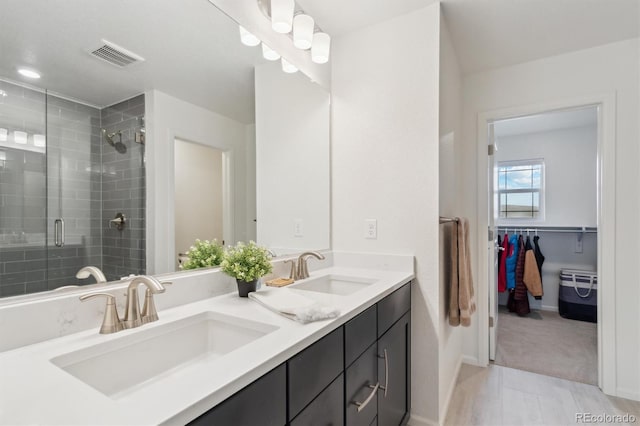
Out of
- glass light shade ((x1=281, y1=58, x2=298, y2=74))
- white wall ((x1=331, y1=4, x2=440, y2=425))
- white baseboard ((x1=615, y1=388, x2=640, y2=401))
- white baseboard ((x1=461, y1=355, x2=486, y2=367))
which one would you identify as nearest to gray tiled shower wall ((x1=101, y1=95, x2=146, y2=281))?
glass light shade ((x1=281, y1=58, x2=298, y2=74))

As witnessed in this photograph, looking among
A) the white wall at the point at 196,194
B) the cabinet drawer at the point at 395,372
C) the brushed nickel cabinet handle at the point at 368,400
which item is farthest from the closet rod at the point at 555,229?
the white wall at the point at 196,194

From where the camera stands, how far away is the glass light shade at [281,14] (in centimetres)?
152

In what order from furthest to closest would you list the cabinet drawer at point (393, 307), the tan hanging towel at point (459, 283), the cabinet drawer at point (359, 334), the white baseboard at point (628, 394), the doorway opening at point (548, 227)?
the doorway opening at point (548, 227), the white baseboard at point (628, 394), the tan hanging towel at point (459, 283), the cabinet drawer at point (393, 307), the cabinet drawer at point (359, 334)

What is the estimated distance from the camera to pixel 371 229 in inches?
75.7

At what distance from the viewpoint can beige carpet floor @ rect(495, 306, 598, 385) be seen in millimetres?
2443

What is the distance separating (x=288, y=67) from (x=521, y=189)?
380 cm

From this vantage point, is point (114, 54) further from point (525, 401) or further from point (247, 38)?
point (525, 401)

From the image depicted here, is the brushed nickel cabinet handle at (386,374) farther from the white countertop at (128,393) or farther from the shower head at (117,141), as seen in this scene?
the shower head at (117,141)

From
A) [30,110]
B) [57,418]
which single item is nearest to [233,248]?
[30,110]

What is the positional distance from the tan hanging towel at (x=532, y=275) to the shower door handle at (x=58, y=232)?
4357mm

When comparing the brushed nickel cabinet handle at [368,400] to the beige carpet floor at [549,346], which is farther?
the beige carpet floor at [549,346]

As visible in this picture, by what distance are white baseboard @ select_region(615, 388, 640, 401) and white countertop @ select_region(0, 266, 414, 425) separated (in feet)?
7.79

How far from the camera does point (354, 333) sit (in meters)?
1.13

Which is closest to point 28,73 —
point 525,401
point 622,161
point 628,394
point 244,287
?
point 244,287
